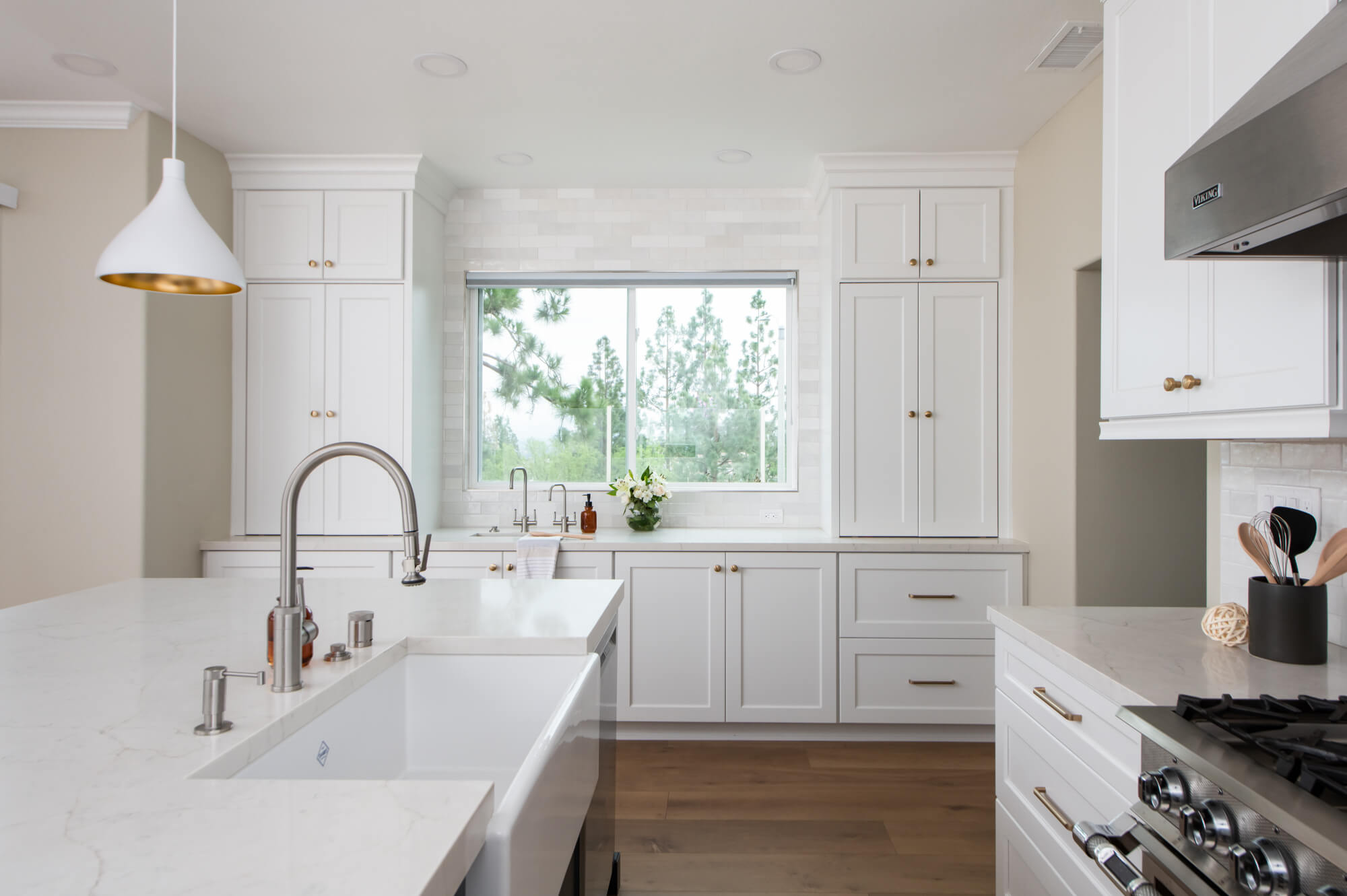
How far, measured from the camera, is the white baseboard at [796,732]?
3.28 metres

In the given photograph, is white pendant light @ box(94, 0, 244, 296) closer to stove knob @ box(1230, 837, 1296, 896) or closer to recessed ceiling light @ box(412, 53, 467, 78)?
recessed ceiling light @ box(412, 53, 467, 78)

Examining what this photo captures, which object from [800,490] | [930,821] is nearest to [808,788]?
[930,821]

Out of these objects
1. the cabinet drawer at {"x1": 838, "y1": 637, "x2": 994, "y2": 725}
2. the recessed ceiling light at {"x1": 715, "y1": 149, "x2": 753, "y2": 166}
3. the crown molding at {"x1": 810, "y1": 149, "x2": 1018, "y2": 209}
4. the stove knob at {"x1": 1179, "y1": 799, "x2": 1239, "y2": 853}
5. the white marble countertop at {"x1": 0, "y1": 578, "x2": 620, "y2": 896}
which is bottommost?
the cabinet drawer at {"x1": 838, "y1": 637, "x2": 994, "y2": 725}

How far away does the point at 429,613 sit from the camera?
1.69m

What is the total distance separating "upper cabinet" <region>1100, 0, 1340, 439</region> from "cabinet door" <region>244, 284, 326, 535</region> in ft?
10.6

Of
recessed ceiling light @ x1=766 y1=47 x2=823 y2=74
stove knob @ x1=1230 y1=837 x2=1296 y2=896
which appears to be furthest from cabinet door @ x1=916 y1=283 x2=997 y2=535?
stove knob @ x1=1230 y1=837 x2=1296 y2=896

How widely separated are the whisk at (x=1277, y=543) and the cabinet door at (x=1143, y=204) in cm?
31

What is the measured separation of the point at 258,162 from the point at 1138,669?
391cm

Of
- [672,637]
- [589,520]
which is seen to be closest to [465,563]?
[589,520]

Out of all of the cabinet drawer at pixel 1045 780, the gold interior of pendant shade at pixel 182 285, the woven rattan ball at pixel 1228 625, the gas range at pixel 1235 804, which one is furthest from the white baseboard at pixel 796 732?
the gold interior of pendant shade at pixel 182 285

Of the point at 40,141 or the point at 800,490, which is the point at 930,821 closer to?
the point at 800,490

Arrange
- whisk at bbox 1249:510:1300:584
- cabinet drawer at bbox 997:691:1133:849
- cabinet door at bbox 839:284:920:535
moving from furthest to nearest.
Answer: cabinet door at bbox 839:284:920:535, whisk at bbox 1249:510:1300:584, cabinet drawer at bbox 997:691:1133:849

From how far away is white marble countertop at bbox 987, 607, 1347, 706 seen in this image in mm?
1312

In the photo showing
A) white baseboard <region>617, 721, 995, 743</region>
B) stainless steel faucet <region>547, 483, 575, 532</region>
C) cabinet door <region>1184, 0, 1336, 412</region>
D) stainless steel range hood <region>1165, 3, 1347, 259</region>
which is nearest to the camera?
stainless steel range hood <region>1165, 3, 1347, 259</region>
